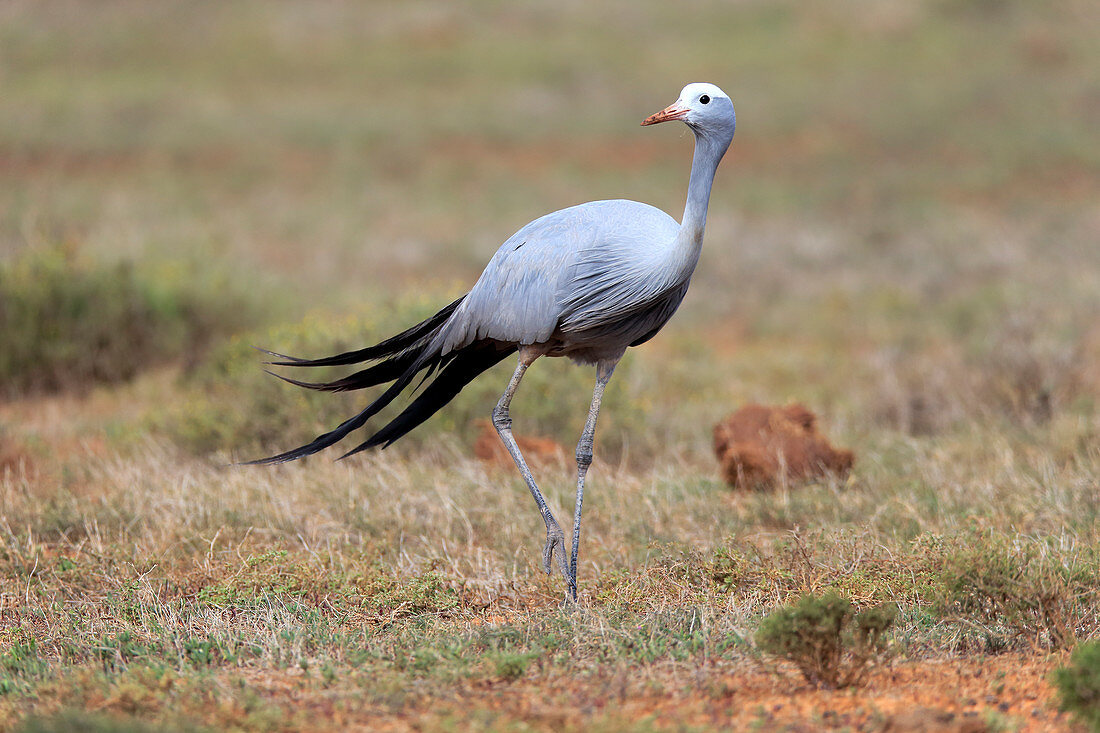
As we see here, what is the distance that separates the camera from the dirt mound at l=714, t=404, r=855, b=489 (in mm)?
6598

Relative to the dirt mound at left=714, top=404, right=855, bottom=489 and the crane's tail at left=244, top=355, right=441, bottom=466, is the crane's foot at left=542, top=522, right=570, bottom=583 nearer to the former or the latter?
the crane's tail at left=244, top=355, right=441, bottom=466

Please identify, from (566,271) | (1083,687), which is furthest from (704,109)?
(1083,687)

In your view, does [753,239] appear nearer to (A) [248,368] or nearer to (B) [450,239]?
(B) [450,239]

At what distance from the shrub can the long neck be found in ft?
23.6

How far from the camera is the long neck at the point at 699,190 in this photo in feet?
14.6

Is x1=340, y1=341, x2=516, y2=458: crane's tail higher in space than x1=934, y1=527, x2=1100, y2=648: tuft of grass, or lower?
higher

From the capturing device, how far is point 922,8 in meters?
32.8

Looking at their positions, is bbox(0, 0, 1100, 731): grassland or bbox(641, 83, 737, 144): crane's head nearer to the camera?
bbox(0, 0, 1100, 731): grassland

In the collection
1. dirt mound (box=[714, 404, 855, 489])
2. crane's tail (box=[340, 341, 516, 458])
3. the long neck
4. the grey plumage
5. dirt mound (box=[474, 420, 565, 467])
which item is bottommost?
dirt mound (box=[474, 420, 565, 467])

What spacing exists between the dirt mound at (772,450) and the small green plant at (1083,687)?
3.25 metres

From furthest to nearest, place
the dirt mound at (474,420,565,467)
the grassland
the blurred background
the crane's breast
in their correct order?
the blurred background
the dirt mound at (474,420,565,467)
the crane's breast
the grassland

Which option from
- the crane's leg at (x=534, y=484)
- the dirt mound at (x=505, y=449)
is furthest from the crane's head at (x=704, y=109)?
the dirt mound at (x=505, y=449)

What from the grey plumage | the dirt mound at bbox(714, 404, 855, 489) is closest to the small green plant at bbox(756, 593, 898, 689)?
the grey plumage

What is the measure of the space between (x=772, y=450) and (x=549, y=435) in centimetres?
200
